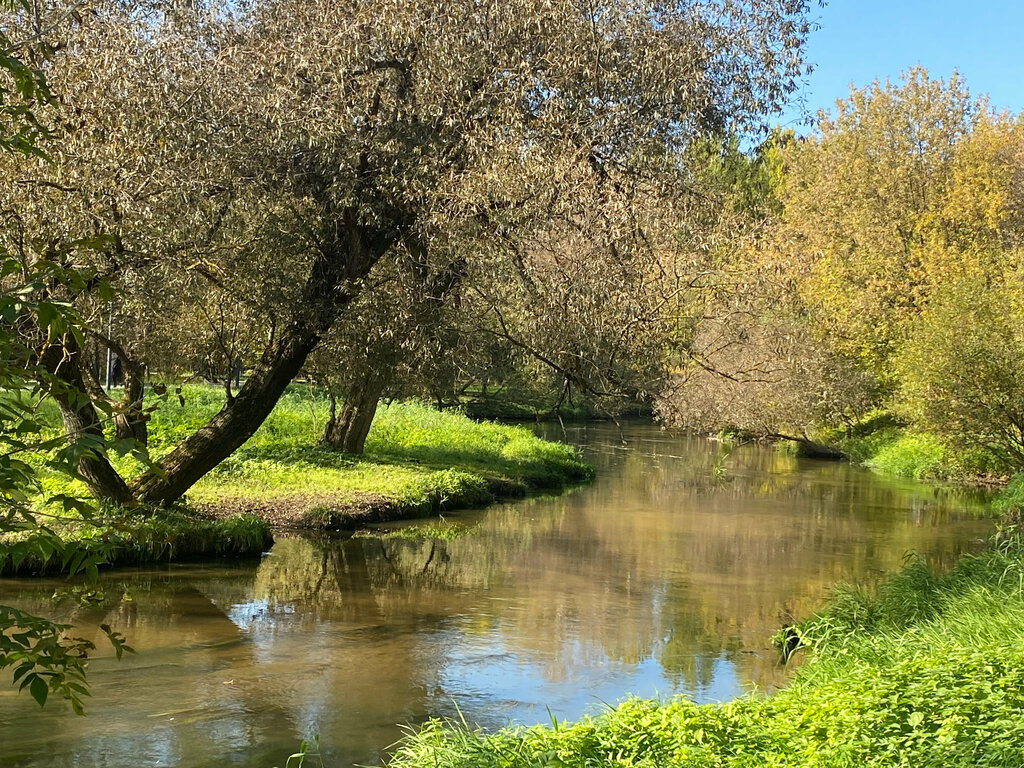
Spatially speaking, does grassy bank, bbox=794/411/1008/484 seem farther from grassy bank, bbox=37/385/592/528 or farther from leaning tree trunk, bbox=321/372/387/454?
leaning tree trunk, bbox=321/372/387/454

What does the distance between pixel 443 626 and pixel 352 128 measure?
18.6ft

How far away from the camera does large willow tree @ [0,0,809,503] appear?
10906 mm

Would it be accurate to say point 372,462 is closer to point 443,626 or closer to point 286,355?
point 286,355

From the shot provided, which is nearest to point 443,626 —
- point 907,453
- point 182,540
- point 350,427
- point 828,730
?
point 182,540

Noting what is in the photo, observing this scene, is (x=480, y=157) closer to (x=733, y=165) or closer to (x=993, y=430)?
(x=733, y=165)

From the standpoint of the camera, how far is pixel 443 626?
40.1 feet

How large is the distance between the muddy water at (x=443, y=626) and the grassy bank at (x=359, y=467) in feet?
4.09

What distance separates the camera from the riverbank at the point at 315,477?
14758 mm

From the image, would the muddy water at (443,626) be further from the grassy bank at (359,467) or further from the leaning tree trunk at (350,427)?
the leaning tree trunk at (350,427)

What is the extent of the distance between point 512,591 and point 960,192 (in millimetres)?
25508

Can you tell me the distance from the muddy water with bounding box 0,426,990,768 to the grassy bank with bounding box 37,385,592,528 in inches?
49.1

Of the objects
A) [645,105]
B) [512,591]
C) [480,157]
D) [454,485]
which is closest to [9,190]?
[480,157]

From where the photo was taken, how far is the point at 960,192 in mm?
33469

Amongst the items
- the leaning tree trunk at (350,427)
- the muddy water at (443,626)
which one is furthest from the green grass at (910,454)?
the leaning tree trunk at (350,427)
